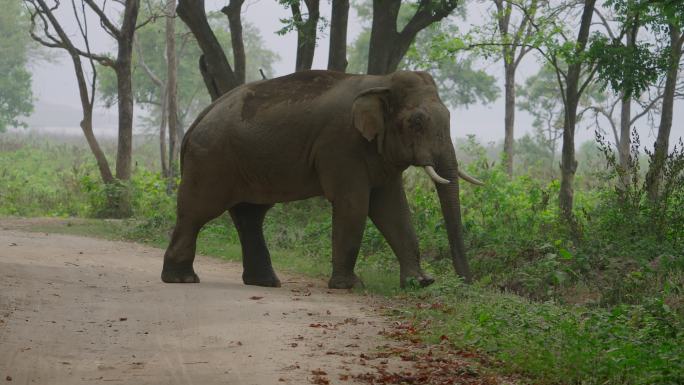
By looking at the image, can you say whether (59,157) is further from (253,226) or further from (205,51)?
(253,226)

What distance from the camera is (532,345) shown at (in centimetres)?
676

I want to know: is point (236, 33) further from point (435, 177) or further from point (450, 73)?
point (450, 73)

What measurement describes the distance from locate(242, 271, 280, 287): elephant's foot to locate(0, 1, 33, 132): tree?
54893 millimetres

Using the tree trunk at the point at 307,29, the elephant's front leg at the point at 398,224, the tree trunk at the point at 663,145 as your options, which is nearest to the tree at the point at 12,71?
the tree trunk at the point at 307,29

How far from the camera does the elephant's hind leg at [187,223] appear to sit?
1135 cm

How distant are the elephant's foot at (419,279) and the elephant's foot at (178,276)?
2.50m

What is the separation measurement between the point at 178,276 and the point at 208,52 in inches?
326

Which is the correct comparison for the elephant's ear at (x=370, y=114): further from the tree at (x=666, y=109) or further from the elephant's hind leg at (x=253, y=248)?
the tree at (x=666, y=109)

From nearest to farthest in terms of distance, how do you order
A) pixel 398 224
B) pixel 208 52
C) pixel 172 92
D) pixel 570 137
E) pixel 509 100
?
1. pixel 398 224
2. pixel 570 137
3. pixel 208 52
4. pixel 172 92
5. pixel 509 100

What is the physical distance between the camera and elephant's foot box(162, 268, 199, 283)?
11.4 metres

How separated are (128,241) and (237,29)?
530 cm

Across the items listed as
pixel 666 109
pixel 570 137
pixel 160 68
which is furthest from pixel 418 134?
pixel 160 68

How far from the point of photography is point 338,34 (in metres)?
18.0

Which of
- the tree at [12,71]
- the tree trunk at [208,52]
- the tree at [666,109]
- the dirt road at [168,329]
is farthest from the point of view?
the tree at [12,71]
